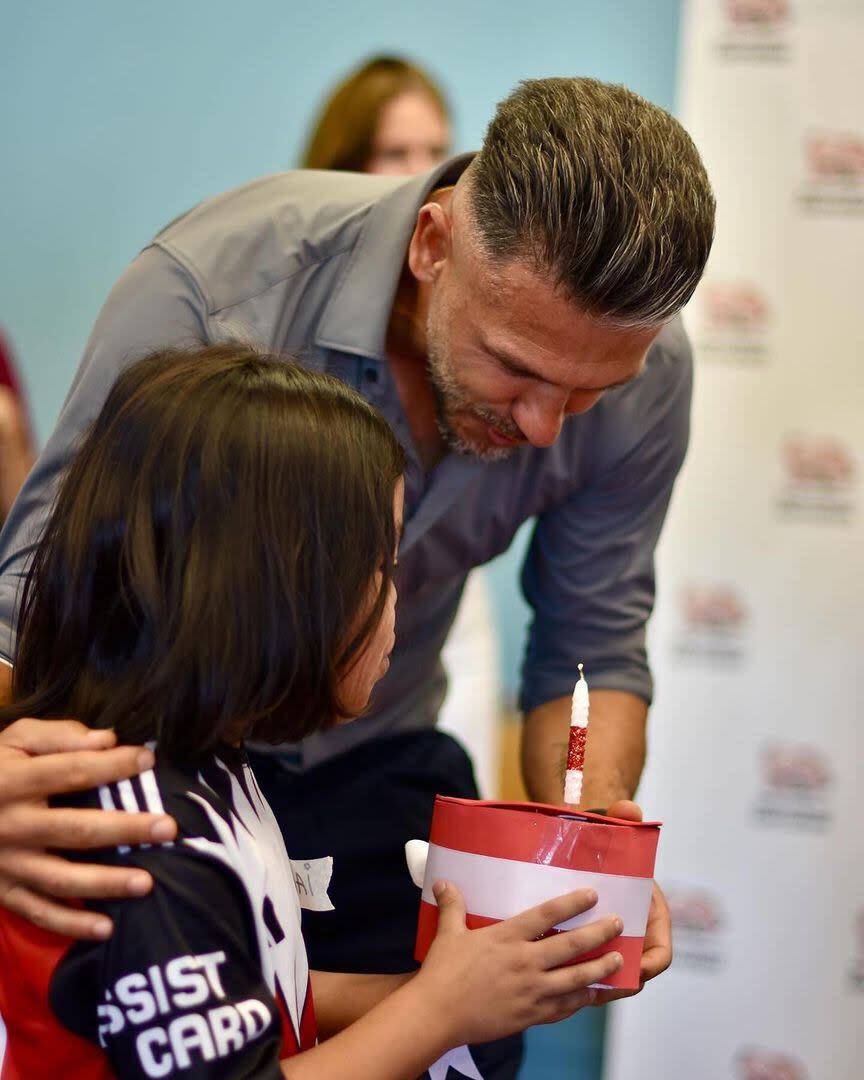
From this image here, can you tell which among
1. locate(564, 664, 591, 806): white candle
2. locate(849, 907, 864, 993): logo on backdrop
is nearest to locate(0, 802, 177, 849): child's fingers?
locate(564, 664, 591, 806): white candle

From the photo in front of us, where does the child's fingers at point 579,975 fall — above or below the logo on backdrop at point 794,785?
above

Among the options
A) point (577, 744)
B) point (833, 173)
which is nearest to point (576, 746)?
point (577, 744)

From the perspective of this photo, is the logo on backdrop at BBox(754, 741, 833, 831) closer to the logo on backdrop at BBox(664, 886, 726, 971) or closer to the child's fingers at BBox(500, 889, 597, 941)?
the logo on backdrop at BBox(664, 886, 726, 971)

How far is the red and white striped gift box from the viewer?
946mm

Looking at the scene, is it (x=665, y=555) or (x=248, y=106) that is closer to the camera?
(x=665, y=555)

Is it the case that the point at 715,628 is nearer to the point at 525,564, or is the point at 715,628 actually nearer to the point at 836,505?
the point at 836,505

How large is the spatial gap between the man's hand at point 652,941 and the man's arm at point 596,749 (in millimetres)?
263

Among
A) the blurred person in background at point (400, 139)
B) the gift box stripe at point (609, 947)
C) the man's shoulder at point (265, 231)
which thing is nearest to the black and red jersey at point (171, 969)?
the gift box stripe at point (609, 947)

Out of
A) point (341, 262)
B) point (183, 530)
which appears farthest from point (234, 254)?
point (183, 530)

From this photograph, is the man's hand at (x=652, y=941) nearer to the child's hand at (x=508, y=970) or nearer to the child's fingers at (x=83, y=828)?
the child's hand at (x=508, y=970)

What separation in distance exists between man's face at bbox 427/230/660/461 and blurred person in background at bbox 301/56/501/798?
1.21 meters

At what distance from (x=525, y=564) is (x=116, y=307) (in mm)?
654

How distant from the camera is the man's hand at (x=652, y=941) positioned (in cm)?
104

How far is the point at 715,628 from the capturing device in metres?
2.58
